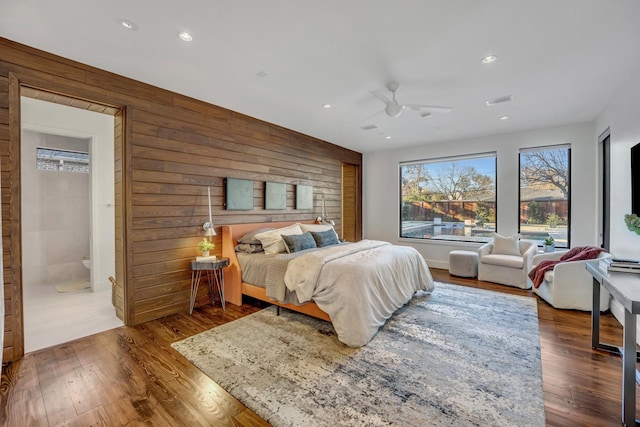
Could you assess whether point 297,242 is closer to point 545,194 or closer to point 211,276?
point 211,276

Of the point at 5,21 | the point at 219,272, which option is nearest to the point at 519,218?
the point at 219,272

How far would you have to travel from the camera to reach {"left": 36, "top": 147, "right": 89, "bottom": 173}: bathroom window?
185 inches

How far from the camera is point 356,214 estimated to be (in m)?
7.01

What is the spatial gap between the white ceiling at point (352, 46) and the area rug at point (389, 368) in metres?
2.73

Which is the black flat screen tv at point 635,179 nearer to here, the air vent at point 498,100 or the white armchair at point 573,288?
the white armchair at point 573,288

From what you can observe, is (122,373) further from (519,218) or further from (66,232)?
(519,218)

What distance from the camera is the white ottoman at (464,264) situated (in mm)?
5156

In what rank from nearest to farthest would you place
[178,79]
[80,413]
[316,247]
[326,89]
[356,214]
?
[80,413]
[178,79]
[326,89]
[316,247]
[356,214]

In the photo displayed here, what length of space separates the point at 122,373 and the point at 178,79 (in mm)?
2950

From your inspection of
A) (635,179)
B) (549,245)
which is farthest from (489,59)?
(549,245)

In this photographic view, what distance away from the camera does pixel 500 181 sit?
17.8ft

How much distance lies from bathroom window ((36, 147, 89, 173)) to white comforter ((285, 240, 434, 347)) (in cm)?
463

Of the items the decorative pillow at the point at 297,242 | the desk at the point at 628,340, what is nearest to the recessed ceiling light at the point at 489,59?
the desk at the point at 628,340

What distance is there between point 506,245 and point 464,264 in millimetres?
773
